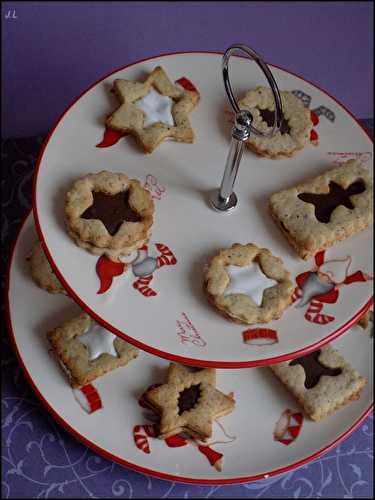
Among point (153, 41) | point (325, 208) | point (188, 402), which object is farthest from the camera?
point (153, 41)

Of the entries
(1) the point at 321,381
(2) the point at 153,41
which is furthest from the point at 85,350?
(2) the point at 153,41

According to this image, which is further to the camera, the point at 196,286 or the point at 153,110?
the point at 153,110

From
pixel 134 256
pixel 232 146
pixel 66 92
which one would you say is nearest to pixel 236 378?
pixel 134 256

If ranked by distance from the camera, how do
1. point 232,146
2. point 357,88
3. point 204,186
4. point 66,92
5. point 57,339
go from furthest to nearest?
point 357,88 → point 66,92 → point 57,339 → point 204,186 → point 232,146

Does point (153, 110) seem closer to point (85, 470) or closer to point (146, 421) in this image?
point (146, 421)

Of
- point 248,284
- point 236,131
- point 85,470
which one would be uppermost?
point 236,131

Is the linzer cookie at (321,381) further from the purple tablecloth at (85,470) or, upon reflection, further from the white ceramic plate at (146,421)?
the purple tablecloth at (85,470)

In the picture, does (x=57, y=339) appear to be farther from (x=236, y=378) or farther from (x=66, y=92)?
(x=66, y=92)
